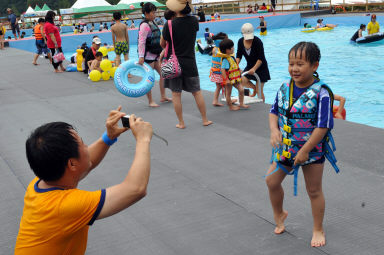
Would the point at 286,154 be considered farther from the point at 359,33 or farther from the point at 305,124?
the point at 359,33

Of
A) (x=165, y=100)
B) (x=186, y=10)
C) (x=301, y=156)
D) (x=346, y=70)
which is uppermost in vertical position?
(x=186, y=10)

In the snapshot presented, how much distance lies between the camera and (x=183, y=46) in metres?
6.07

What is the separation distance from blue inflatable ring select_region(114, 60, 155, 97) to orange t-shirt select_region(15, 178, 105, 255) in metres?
5.38

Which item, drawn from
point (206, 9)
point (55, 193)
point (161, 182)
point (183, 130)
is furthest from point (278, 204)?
point (206, 9)

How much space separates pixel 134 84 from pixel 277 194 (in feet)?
15.0

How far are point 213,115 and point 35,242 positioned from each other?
5.23 metres

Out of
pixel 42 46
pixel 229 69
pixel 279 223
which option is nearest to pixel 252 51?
pixel 229 69

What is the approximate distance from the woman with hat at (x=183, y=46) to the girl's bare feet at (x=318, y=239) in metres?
3.41

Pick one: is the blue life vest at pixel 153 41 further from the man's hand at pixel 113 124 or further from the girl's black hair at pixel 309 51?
the man's hand at pixel 113 124

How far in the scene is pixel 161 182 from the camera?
4434 millimetres

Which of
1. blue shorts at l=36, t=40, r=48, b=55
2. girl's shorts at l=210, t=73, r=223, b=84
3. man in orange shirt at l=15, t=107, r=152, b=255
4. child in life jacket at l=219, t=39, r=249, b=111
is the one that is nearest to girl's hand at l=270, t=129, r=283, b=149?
man in orange shirt at l=15, t=107, r=152, b=255

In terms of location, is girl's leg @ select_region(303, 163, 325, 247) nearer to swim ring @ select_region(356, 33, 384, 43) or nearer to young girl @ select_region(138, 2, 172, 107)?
young girl @ select_region(138, 2, 172, 107)

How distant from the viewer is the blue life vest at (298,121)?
2.84 metres

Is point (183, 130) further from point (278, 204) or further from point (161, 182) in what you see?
point (278, 204)
